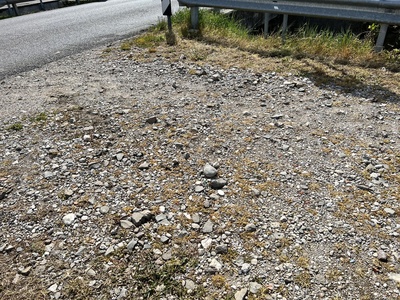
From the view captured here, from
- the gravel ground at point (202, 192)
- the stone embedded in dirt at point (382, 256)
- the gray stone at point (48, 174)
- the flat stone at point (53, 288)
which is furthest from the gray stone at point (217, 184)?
the gray stone at point (48, 174)

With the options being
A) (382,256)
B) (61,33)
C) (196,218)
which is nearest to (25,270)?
(196,218)

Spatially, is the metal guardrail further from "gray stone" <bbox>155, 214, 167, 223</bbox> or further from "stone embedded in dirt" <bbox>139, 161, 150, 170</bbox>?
"gray stone" <bbox>155, 214, 167, 223</bbox>

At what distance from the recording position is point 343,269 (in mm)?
2273

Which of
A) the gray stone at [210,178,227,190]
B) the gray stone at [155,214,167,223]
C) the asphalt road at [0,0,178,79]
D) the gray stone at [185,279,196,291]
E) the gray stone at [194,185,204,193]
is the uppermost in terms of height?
the asphalt road at [0,0,178,79]

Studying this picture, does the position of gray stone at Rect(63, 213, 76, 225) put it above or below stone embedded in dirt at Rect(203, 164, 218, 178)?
below

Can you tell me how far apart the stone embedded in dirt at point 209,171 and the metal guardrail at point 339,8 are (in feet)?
14.4

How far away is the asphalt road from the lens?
6.83 metres

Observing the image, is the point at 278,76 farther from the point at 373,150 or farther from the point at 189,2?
the point at 189,2

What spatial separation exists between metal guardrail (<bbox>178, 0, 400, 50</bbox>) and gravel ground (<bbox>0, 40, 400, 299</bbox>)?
1805 millimetres

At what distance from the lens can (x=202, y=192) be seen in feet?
9.92

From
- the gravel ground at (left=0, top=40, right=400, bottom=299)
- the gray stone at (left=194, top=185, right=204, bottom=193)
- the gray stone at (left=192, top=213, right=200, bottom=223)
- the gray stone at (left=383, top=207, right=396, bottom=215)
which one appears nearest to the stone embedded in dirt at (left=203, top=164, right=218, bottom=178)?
the gravel ground at (left=0, top=40, right=400, bottom=299)

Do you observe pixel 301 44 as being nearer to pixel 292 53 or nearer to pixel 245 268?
pixel 292 53

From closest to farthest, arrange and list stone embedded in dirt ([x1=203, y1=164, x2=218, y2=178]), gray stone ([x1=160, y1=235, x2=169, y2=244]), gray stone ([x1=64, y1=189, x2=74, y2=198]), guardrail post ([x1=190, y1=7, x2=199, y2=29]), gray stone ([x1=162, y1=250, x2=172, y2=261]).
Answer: gray stone ([x1=162, y1=250, x2=172, y2=261]) → gray stone ([x1=160, y1=235, x2=169, y2=244]) → gray stone ([x1=64, y1=189, x2=74, y2=198]) → stone embedded in dirt ([x1=203, y1=164, x2=218, y2=178]) → guardrail post ([x1=190, y1=7, x2=199, y2=29])

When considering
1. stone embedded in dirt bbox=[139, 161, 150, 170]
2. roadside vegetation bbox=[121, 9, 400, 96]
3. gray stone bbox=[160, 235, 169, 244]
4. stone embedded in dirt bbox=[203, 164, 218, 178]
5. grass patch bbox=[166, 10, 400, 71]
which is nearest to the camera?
gray stone bbox=[160, 235, 169, 244]
